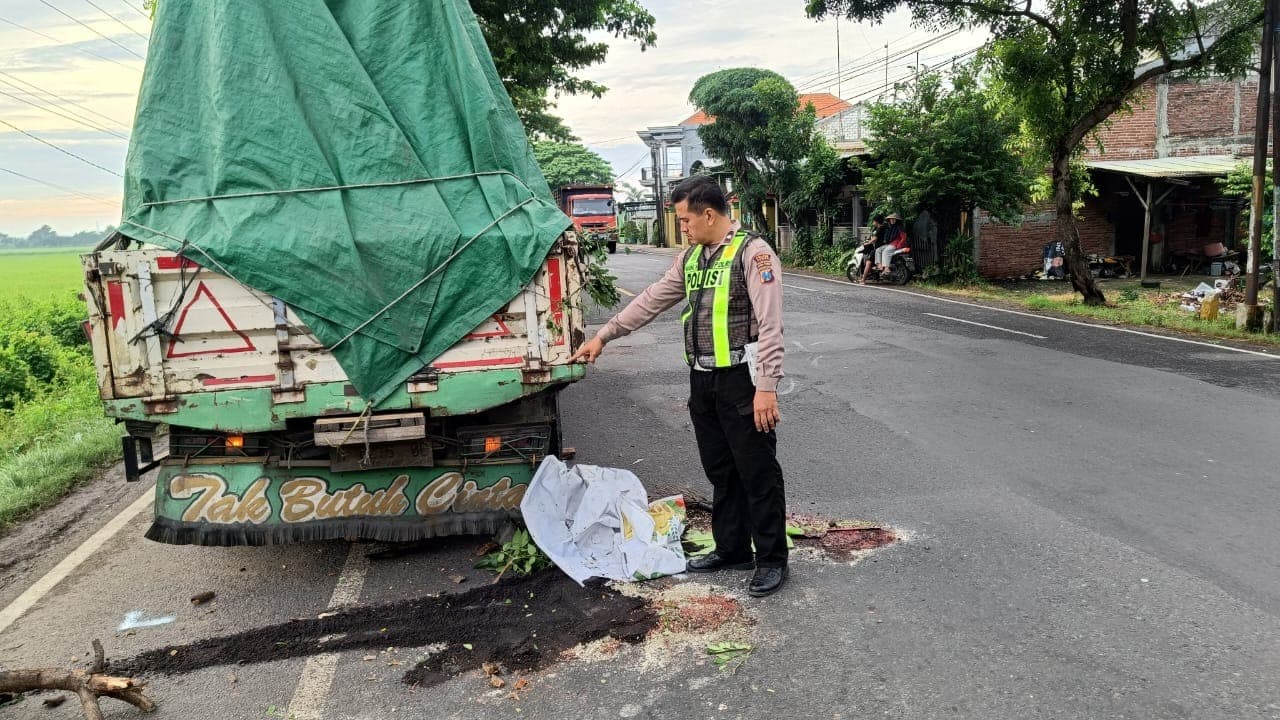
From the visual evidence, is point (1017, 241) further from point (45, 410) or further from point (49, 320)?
point (49, 320)

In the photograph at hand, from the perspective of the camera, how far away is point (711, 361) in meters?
4.03

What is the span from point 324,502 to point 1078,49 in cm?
1396

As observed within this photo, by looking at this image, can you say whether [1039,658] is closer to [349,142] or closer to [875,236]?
[349,142]

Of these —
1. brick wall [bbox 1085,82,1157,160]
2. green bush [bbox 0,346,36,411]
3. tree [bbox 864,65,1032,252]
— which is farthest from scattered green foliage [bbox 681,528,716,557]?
brick wall [bbox 1085,82,1157,160]

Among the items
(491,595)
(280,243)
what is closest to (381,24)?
(280,243)

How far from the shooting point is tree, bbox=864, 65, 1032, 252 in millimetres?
18391

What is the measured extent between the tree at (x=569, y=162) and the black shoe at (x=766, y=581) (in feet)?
199

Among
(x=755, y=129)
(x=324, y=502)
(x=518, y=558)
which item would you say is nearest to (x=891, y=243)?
(x=755, y=129)

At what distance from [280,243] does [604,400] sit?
4.64 m

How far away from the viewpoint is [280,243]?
402 centimetres

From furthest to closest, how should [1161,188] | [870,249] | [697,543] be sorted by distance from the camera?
[1161,188], [870,249], [697,543]

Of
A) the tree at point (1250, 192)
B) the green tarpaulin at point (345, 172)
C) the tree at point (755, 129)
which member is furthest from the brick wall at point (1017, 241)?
the green tarpaulin at point (345, 172)

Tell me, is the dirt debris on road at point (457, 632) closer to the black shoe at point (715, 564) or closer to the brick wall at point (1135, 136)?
the black shoe at point (715, 564)

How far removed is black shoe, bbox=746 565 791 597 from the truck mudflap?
48.4 inches
